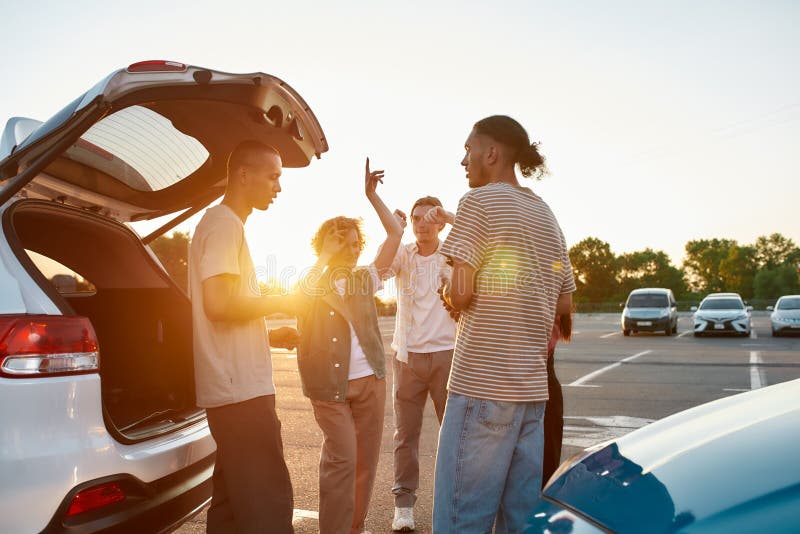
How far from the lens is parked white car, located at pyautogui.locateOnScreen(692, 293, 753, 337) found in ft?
75.9

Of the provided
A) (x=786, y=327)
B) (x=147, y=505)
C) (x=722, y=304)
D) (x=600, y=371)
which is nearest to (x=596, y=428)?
(x=147, y=505)

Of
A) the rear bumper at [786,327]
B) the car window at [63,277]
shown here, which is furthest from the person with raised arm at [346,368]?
the rear bumper at [786,327]

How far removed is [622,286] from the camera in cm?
12244

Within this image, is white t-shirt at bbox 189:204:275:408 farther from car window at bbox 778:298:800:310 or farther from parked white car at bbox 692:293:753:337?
car window at bbox 778:298:800:310

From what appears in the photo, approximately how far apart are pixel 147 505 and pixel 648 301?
2512 cm

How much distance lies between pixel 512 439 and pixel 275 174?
1.40 meters

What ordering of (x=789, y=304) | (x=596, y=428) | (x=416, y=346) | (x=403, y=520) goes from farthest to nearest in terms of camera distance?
(x=789, y=304) → (x=596, y=428) → (x=416, y=346) → (x=403, y=520)

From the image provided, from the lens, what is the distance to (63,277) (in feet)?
11.8

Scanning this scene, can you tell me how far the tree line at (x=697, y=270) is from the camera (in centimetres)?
11675

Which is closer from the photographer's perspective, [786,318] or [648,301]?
[786,318]

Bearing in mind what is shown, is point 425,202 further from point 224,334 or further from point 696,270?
point 696,270

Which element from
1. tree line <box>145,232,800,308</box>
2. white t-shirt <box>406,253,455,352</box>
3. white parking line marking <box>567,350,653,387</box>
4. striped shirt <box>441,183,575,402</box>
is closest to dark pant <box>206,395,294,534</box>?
striped shirt <box>441,183,575,402</box>

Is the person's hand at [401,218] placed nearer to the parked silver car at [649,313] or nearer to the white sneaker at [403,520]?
the white sneaker at [403,520]

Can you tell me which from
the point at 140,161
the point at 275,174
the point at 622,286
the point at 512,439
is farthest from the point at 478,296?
the point at 622,286
